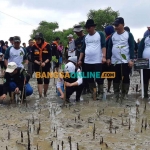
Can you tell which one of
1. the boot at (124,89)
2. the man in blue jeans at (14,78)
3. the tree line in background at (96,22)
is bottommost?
the boot at (124,89)

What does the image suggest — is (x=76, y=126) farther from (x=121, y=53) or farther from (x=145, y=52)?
(x=145, y=52)

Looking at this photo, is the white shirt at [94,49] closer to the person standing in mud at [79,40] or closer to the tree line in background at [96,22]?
the person standing in mud at [79,40]

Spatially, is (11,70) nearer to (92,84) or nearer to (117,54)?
(92,84)

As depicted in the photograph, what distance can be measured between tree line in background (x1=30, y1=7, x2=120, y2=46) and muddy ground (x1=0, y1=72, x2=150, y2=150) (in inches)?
1883

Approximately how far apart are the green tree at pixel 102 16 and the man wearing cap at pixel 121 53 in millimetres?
52116

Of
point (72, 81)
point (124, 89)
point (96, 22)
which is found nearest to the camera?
point (72, 81)

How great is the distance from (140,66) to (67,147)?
3.50 m

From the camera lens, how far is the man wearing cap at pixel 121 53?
688cm

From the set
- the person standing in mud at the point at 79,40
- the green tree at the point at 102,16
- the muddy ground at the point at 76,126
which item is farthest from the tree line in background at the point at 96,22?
the muddy ground at the point at 76,126

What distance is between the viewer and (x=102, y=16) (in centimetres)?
6331

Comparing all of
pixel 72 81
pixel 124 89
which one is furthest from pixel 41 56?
pixel 124 89

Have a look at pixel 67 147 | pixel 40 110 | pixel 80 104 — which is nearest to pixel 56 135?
pixel 67 147

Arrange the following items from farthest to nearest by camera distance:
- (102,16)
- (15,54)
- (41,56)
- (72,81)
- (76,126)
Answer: (102,16)
(41,56)
(15,54)
(72,81)
(76,126)

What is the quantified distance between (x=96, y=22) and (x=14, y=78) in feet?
179
